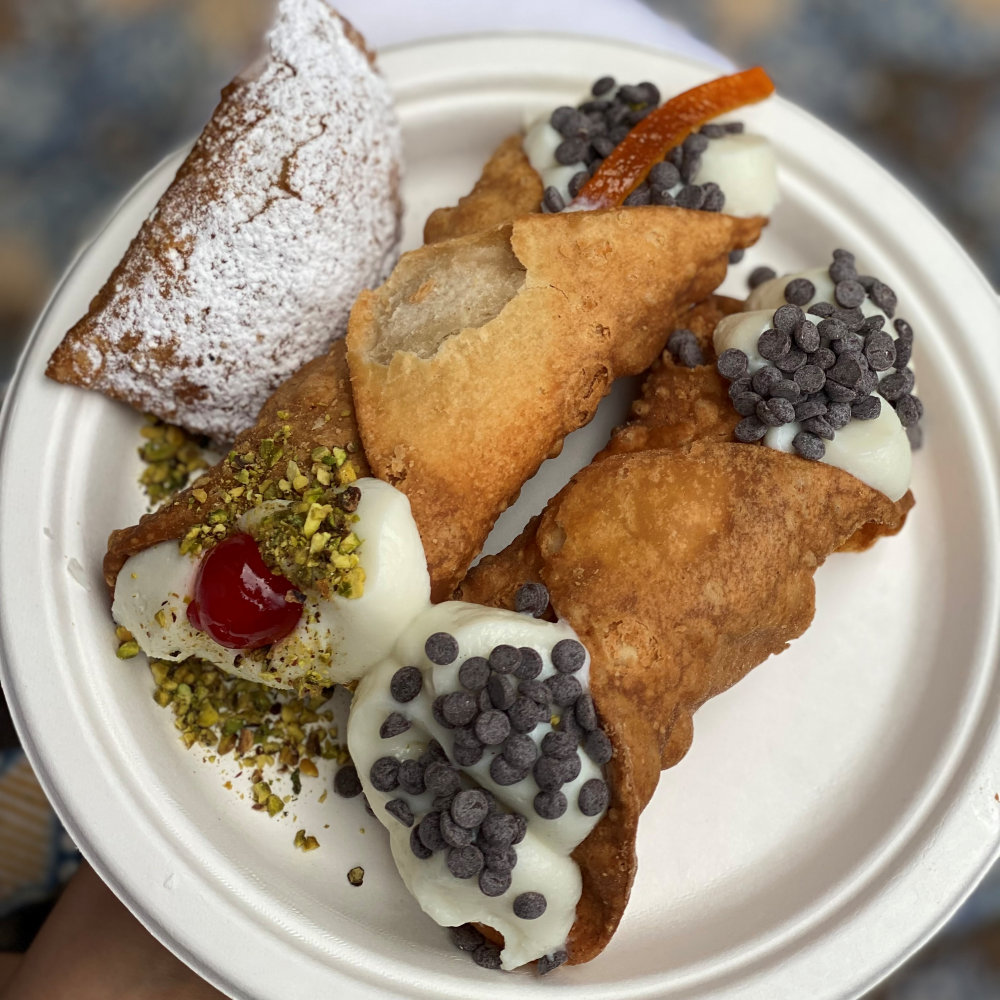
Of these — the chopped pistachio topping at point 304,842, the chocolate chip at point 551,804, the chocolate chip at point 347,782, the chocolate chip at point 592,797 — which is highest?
the chocolate chip at point 592,797

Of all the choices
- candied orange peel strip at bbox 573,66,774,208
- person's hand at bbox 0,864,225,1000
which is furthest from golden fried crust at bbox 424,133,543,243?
person's hand at bbox 0,864,225,1000

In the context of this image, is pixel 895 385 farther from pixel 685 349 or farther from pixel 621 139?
pixel 621 139

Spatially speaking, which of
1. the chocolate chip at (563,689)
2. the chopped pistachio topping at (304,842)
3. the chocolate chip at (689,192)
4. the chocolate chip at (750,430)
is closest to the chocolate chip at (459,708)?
the chocolate chip at (563,689)

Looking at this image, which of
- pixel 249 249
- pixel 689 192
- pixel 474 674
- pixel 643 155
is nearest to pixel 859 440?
pixel 689 192

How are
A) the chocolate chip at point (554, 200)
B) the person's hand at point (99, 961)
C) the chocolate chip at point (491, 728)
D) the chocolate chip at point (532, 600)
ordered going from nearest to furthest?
the chocolate chip at point (491, 728) < the chocolate chip at point (532, 600) < the chocolate chip at point (554, 200) < the person's hand at point (99, 961)

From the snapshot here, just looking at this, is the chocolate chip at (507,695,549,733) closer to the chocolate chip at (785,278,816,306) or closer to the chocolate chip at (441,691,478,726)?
the chocolate chip at (441,691,478,726)

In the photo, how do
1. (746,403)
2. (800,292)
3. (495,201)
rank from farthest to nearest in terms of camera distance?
(495,201) < (800,292) < (746,403)

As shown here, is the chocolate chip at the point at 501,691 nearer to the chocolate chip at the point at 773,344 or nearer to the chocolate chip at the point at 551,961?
the chocolate chip at the point at 551,961
